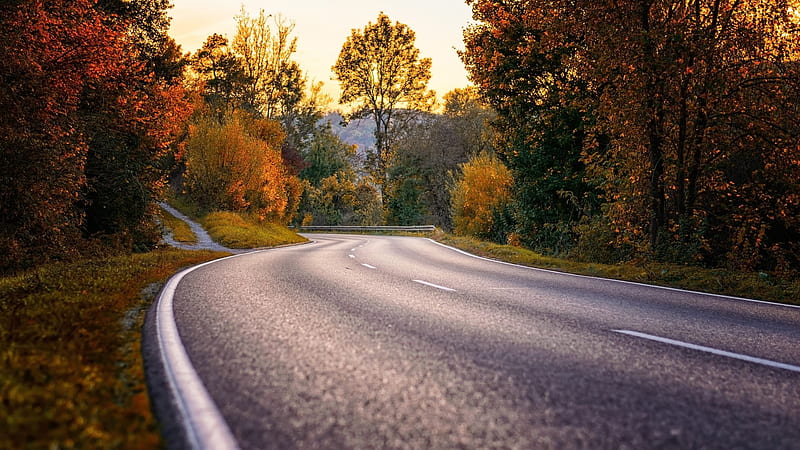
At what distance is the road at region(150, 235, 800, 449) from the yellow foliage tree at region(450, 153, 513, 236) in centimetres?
2273

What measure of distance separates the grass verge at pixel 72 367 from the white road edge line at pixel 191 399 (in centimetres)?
19

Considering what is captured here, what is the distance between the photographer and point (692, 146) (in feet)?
41.6

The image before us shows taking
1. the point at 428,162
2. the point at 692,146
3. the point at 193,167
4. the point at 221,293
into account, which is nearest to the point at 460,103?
the point at 428,162

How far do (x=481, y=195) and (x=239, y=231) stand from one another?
14318 mm

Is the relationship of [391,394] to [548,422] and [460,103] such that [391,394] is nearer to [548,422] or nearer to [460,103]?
[548,422]

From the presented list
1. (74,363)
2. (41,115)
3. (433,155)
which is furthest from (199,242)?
(433,155)

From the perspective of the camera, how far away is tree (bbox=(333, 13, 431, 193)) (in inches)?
1813

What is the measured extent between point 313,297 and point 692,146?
9.85m

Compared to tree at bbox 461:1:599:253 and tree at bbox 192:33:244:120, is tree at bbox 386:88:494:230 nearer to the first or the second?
tree at bbox 192:33:244:120

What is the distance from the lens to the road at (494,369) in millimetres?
3072

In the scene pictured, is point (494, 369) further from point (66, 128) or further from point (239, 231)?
point (239, 231)

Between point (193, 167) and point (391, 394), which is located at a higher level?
point (193, 167)

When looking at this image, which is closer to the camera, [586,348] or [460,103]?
[586,348]

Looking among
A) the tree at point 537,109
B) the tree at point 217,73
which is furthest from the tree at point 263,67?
the tree at point 537,109
